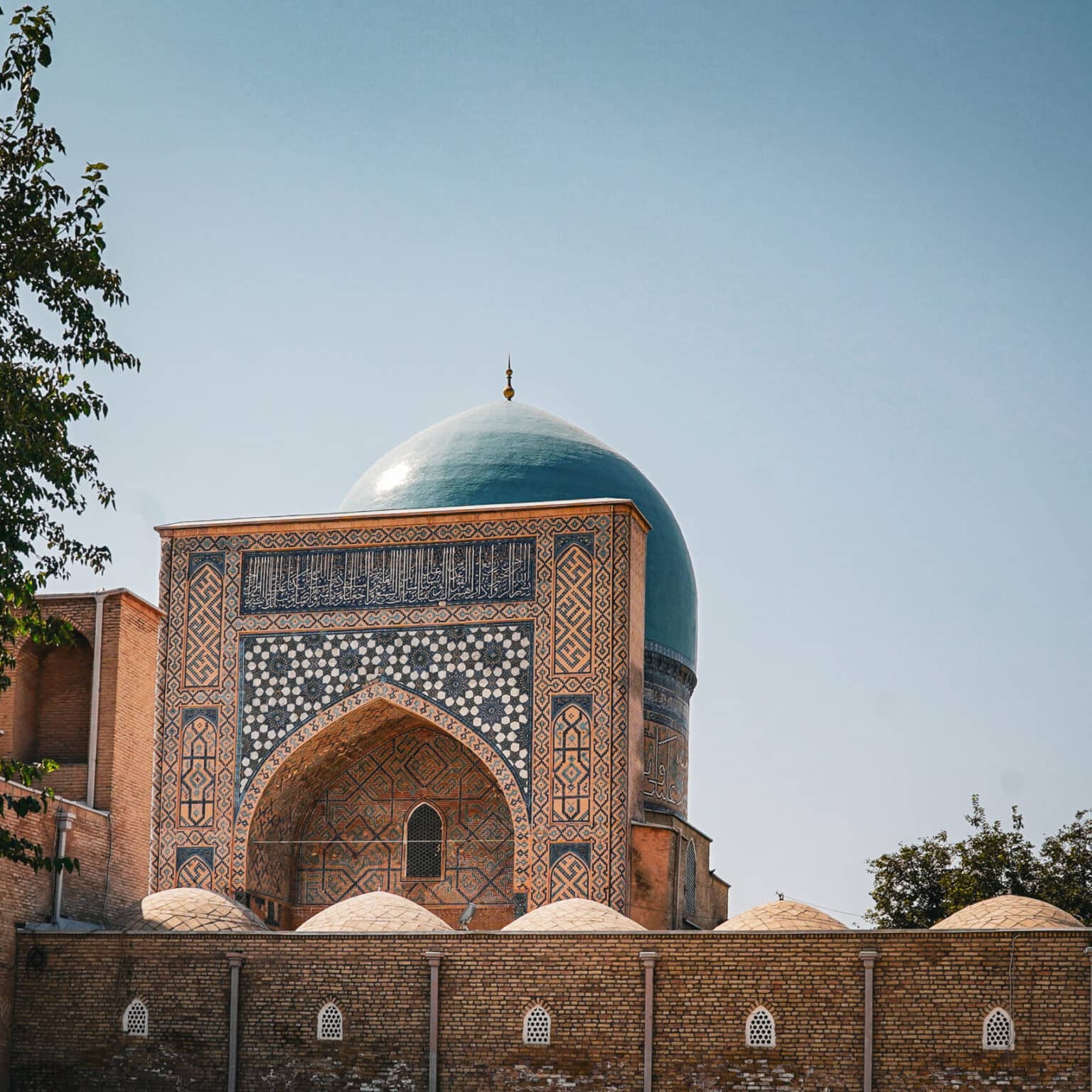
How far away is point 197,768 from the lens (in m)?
15.6

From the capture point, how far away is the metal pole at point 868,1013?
1210 centimetres

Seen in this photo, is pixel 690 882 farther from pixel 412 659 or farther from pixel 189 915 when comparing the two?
pixel 189 915

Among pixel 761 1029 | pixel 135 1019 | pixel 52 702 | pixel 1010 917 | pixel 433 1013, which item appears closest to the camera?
pixel 761 1029

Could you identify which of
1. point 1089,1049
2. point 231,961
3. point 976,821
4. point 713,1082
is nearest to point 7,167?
point 231,961

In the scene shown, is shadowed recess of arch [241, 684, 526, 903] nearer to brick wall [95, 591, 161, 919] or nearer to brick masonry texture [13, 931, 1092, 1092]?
brick wall [95, 591, 161, 919]

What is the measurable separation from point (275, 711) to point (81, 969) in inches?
114

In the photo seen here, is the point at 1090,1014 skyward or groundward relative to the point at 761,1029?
skyward

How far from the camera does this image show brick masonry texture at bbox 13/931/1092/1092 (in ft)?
39.5

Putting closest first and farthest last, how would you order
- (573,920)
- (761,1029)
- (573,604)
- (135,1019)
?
(761,1029) → (573,920) → (135,1019) → (573,604)

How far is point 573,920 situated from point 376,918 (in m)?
1.50

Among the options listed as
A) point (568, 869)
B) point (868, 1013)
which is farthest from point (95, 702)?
point (868, 1013)

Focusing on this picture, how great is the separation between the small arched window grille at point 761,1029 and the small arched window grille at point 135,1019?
453 cm

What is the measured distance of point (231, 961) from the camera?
13453mm

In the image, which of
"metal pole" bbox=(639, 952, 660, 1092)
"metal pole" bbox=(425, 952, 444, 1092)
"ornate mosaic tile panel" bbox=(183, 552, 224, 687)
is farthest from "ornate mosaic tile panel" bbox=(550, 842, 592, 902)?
"ornate mosaic tile panel" bbox=(183, 552, 224, 687)
